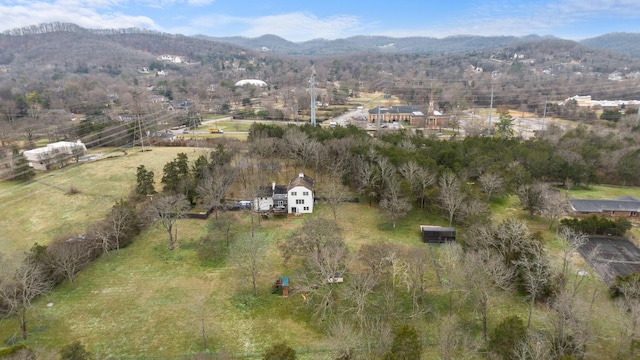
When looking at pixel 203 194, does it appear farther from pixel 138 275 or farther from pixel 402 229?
pixel 402 229

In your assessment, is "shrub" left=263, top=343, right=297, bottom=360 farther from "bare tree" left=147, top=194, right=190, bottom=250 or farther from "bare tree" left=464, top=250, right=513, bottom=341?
A: "bare tree" left=147, top=194, right=190, bottom=250

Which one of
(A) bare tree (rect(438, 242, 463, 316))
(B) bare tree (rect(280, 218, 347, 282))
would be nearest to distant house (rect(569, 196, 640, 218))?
(A) bare tree (rect(438, 242, 463, 316))

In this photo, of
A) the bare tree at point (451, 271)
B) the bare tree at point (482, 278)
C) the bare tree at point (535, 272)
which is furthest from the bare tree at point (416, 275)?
the bare tree at point (535, 272)

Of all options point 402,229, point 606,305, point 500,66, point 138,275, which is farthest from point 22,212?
point 500,66

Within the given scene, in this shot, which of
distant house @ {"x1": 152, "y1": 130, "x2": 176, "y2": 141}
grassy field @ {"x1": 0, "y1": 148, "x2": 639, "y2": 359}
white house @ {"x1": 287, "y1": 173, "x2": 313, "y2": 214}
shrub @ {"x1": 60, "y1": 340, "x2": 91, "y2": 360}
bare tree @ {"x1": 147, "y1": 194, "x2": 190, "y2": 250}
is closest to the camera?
shrub @ {"x1": 60, "y1": 340, "x2": 91, "y2": 360}

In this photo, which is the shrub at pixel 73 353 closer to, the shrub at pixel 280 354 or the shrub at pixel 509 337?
the shrub at pixel 280 354

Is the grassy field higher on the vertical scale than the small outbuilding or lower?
lower

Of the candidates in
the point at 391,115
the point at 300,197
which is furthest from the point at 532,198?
the point at 391,115
